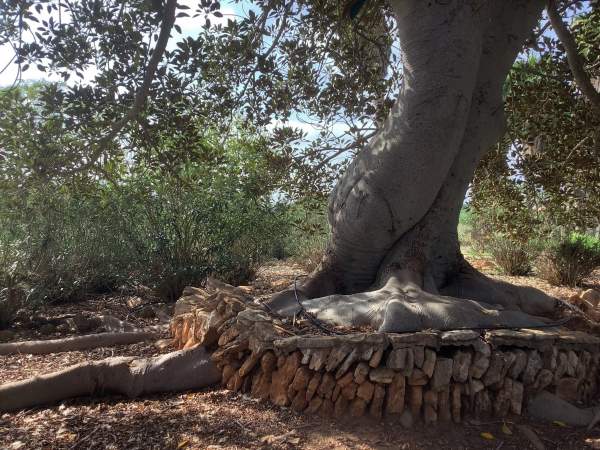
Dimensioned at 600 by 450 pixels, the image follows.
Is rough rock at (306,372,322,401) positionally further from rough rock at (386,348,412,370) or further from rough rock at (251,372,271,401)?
rough rock at (386,348,412,370)

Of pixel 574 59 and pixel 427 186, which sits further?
pixel 574 59

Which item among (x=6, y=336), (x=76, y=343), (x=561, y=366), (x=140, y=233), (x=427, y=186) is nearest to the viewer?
(x=561, y=366)

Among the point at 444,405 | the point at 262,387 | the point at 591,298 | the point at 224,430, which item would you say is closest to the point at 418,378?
the point at 444,405

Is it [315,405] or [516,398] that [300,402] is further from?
[516,398]

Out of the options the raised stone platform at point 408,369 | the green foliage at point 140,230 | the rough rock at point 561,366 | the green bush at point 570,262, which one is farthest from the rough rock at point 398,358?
the green bush at point 570,262

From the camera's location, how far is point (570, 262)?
30.0 feet

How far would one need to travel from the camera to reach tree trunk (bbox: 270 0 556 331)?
11.8ft

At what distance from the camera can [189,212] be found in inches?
258

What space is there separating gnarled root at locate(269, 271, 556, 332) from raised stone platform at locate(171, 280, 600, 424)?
17cm

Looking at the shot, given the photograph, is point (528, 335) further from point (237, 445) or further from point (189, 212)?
point (189, 212)

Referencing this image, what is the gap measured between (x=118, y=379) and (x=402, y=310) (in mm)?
1895

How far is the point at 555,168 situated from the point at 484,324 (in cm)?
→ 364

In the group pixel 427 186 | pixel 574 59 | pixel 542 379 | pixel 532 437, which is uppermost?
pixel 574 59

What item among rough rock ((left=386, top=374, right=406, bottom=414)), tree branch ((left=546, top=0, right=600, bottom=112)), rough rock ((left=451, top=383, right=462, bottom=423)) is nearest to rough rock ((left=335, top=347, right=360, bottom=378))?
rough rock ((left=386, top=374, right=406, bottom=414))
